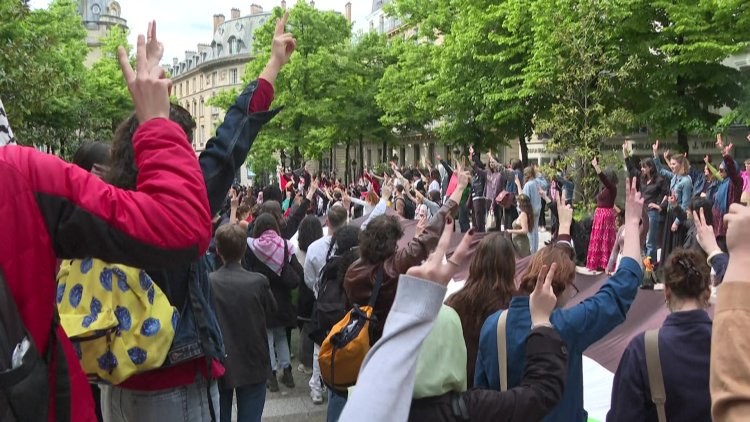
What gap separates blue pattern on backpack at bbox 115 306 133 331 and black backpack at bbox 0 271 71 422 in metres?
0.97

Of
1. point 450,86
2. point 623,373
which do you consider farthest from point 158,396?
point 450,86

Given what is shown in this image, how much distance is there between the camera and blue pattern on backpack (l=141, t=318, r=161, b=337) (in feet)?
8.37

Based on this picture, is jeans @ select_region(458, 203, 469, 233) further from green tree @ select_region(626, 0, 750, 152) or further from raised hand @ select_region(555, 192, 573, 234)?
raised hand @ select_region(555, 192, 573, 234)

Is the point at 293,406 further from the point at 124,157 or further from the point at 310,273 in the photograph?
the point at 124,157

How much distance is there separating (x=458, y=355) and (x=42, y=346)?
1275mm

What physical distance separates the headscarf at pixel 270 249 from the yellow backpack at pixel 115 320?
3890 millimetres

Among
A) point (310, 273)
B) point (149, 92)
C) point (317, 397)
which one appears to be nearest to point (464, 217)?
point (310, 273)

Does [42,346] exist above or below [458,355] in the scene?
above

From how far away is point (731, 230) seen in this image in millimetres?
1570

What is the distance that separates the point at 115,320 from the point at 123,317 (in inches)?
1.3

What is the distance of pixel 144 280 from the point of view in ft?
8.45

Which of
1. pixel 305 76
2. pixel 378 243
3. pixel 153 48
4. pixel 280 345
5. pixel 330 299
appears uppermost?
pixel 305 76

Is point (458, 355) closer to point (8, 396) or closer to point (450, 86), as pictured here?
point (8, 396)

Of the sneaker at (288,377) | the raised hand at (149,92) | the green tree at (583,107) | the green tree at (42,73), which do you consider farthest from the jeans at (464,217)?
the raised hand at (149,92)
